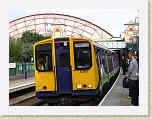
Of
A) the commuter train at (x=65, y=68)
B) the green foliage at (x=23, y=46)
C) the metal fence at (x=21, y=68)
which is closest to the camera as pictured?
the green foliage at (x=23, y=46)

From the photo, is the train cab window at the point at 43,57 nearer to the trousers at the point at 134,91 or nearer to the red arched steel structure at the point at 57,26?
the red arched steel structure at the point at 57,26

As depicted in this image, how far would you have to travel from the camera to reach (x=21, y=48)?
15.0 meters

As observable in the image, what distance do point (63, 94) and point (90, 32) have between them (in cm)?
101

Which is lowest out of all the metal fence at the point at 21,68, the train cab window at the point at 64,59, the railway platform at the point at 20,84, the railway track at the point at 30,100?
the railway track at the point at 30,100

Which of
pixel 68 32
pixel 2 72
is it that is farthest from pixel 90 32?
pixel 2 72

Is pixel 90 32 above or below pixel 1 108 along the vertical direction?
above

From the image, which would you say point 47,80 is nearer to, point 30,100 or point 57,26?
point 30,100

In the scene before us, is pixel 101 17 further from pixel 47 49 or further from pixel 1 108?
pixel 1 108

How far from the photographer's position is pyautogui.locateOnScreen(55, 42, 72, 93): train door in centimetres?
1514

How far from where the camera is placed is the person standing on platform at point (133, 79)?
14586 millimetres

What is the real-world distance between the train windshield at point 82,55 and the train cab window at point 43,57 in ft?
1.28

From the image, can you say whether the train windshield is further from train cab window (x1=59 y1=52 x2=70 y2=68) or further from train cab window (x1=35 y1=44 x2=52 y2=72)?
train cab window (x1=35 y1=44 x2=52 y2=72)

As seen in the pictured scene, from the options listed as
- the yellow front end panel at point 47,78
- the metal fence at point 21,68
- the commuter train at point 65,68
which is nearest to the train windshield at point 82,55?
the commuter train at point 65,68

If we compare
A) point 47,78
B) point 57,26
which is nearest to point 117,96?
point 47,78
